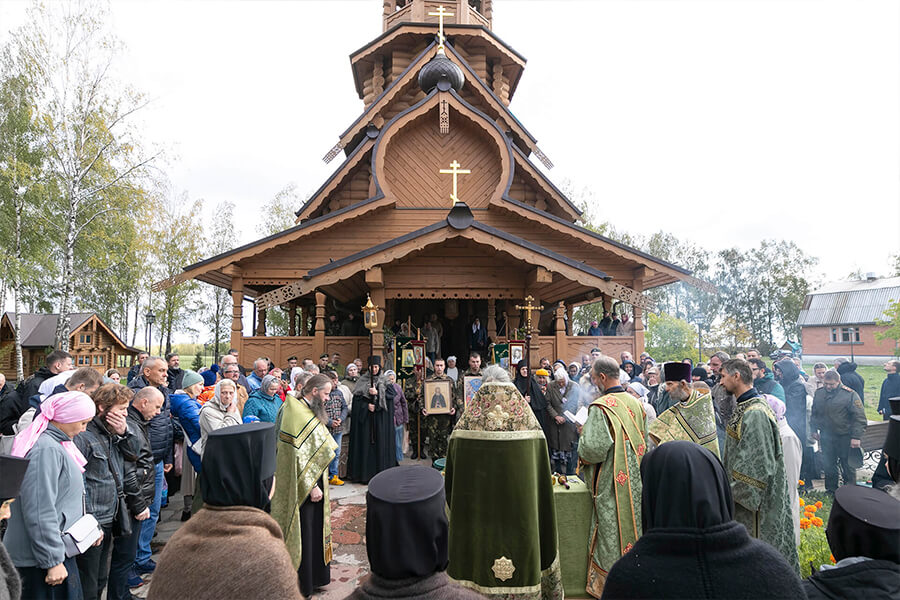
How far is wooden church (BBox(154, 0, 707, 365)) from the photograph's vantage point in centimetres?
1027

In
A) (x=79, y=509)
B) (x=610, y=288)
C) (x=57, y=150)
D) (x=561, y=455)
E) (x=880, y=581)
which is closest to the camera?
(x=880, y=581)

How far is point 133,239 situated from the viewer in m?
20.4

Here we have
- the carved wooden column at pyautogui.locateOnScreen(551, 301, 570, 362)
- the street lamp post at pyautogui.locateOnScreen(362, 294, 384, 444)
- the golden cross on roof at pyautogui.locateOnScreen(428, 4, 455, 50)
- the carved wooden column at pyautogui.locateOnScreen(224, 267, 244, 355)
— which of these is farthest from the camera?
the golden cross on roof at pyautogui.locateOnScreen(428, 4, 455, 50)

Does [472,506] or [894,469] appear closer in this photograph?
[894,469]

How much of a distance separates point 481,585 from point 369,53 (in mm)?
17979

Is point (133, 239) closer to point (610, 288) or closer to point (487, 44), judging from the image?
point (487, 44)

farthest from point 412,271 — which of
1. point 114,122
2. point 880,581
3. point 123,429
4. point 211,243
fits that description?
point 211,243

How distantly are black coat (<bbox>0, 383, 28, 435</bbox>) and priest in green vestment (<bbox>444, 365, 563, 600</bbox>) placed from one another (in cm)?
637

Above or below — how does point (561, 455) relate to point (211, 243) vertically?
below

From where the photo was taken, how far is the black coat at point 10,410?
6461 millimetres

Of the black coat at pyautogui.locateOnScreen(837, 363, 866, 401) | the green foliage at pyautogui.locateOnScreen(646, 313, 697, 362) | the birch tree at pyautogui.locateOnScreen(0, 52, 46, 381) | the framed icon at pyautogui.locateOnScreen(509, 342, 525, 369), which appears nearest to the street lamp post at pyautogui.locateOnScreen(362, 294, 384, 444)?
the framed icon at pyautogui.locateOnScreen(509, 342, 525, 369)

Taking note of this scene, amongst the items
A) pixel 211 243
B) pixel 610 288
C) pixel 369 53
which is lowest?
pixel 610 288

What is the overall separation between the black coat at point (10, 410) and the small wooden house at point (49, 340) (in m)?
25.5

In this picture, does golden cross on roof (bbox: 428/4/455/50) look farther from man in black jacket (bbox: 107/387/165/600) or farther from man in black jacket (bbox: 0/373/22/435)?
man in black jacket (bbox: 107/387/165/600)
